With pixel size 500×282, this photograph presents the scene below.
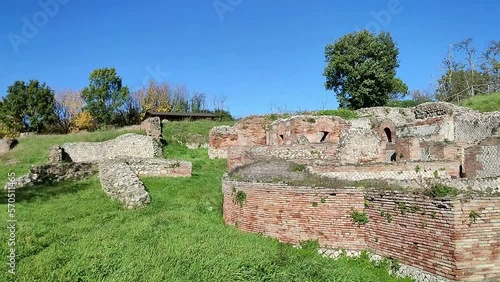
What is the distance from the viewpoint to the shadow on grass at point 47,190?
12.3 metres

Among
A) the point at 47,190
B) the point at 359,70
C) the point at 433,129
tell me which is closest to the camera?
the point at 47,190

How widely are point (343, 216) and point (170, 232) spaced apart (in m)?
3.69

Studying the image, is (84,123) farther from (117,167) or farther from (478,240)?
(478,240)

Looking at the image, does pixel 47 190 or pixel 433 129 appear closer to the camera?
pixel 47 190

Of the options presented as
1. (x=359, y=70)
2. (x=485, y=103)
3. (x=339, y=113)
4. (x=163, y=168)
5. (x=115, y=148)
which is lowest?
(x=163, y=168)

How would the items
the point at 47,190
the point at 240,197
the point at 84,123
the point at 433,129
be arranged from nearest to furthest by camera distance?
the point at 240,197
the point at 47,190
the point at 433,129
the point at 84,123

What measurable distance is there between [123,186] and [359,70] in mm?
26342

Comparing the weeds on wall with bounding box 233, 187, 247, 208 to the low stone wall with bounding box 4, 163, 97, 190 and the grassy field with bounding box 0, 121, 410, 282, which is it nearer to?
the grassy field with bounding box 0, 121, 410, 282

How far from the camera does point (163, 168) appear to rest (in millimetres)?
15836

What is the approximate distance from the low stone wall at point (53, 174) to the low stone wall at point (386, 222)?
8.63 meters

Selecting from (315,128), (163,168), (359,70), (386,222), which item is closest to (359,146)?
(315,128)

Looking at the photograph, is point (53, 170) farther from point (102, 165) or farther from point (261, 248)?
point (261, 248)

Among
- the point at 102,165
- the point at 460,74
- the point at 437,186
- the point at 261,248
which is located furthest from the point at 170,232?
the point at 460,74

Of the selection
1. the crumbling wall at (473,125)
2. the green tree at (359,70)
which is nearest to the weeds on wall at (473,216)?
the crumbling wall at (473,125)
